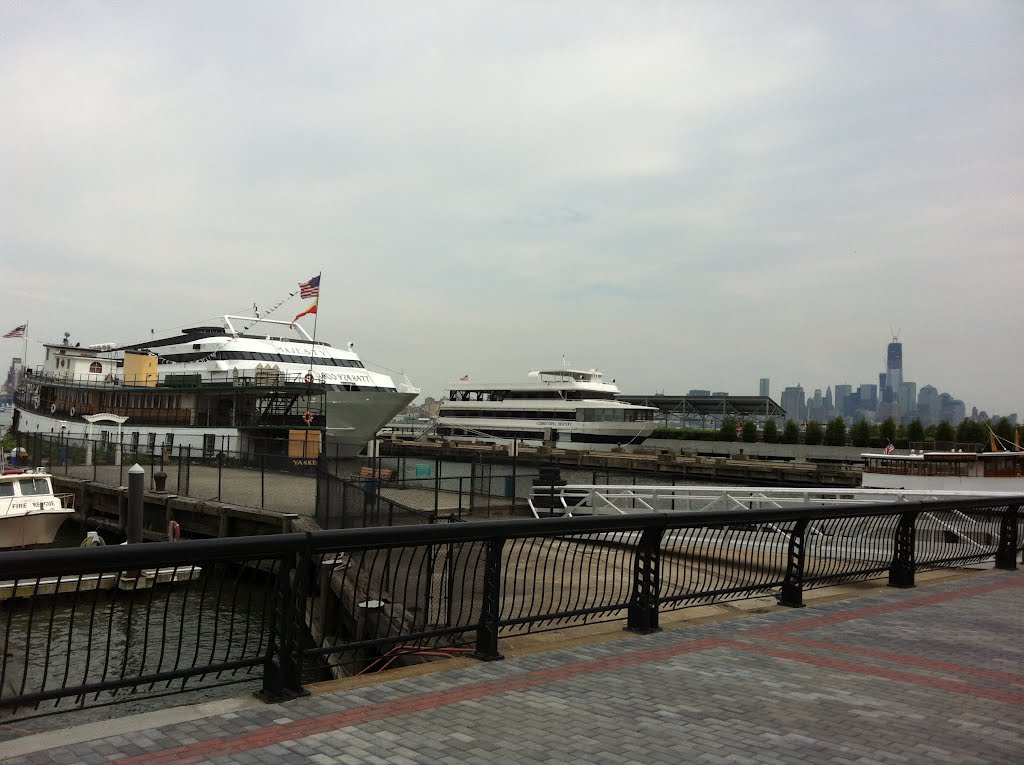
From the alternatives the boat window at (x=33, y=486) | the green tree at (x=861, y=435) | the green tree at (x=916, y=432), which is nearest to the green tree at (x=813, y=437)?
the green tree at (x=861, y=435)

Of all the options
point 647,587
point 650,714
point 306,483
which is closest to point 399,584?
point 647,587

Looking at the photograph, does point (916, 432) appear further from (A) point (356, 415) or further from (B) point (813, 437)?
(A) point (356, 415)

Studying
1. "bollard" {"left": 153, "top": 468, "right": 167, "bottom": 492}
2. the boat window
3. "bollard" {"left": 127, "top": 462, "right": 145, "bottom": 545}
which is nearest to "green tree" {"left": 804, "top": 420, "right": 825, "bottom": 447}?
"bollard" {"left": 153, "top": 468, "right": 167, "bottom": 492}

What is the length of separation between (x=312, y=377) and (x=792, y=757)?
36.6 meters

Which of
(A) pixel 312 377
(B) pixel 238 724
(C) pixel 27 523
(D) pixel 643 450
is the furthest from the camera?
(D) pixel 643 450

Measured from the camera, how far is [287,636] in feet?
17.9

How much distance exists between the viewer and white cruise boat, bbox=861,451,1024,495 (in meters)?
30.3

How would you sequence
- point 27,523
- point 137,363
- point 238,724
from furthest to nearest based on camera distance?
point 137,363
point 27,523
point 238,724

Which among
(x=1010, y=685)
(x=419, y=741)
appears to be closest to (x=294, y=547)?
(x=419, y=741)

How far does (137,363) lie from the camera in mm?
46875

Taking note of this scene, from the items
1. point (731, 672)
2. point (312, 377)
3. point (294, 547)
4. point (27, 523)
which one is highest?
point (312, 377)

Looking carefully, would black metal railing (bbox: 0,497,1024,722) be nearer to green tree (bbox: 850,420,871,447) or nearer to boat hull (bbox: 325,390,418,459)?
boat hull (bbox: 325,390,418,459)

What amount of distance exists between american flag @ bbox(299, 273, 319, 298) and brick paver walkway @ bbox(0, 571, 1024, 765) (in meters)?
37.4

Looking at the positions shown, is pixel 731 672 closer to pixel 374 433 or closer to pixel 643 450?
pixel 374 433
